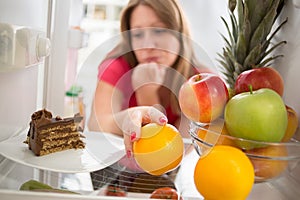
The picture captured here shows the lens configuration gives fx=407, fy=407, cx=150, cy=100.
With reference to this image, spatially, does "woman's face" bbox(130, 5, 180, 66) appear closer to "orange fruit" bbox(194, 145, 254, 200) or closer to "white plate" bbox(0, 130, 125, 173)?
"white plate" bbox(0, 130, 125, 173)

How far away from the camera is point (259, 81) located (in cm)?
79

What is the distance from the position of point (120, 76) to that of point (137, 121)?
0.30 m

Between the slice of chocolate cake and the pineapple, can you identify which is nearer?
the slice of chocolate cake

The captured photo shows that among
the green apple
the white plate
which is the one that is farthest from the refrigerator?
the green apple

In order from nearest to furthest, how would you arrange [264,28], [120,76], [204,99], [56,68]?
[204,99], [264,28], [120,76], [56,68]

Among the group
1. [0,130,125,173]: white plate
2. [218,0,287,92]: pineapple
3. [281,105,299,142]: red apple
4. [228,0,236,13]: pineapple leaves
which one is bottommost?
[0,130,125,173]: white plate

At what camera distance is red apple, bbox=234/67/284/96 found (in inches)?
31.1

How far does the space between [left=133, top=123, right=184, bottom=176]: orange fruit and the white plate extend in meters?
0.09

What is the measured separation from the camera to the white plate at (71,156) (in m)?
0.74

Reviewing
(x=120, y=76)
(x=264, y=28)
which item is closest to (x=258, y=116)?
(x=264, y=28)

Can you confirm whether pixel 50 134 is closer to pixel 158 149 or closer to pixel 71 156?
pixel 71 156

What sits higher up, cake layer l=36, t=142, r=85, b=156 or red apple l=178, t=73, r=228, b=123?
red apple l=178, t=73, r=228, b=123

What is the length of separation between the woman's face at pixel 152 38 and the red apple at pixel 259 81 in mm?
325

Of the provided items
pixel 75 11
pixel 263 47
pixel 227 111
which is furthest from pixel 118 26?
pixel 227 111
